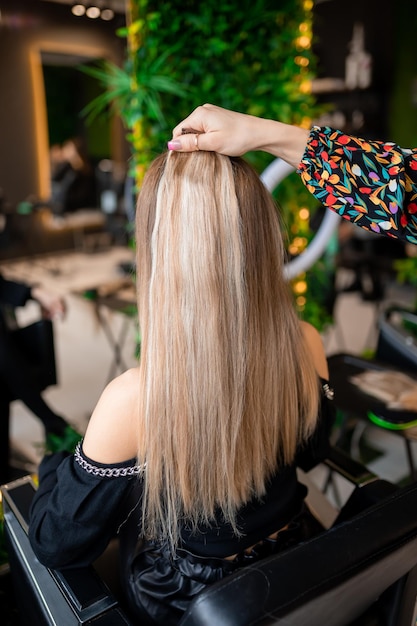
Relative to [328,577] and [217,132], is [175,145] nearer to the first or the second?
[217,132]

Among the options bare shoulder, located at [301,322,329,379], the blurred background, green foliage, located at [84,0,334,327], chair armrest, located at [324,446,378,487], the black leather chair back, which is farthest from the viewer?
the blurred background

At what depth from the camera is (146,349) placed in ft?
2.70

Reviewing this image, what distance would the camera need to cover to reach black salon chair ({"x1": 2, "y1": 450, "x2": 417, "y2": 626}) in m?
0.59

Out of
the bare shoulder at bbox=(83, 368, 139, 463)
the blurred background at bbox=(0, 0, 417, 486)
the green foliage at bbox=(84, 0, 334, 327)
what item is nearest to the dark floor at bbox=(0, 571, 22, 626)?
the blurred background at bbox=(0, 0, 417, 486)

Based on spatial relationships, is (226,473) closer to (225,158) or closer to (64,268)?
(225,158)

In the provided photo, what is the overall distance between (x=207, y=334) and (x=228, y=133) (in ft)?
1.04

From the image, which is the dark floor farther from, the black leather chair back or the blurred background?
the black leather chair back

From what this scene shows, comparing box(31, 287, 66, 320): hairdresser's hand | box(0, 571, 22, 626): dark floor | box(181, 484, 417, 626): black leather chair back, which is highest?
box(181, 484, 417, 626): black leather chair back

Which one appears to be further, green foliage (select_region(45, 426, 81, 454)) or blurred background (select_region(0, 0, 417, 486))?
blurred background (select_region(0, 0, 417, 486))

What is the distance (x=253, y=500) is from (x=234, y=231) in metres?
0.49

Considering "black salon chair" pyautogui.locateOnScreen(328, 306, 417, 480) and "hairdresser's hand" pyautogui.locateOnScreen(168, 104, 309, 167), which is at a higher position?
"hairdresser's hand" pyautogui.locateOnScreen(168, 104, 309, 167)

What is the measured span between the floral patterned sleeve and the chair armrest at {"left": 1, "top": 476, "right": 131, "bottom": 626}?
30.1 inches

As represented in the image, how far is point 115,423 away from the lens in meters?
0.83

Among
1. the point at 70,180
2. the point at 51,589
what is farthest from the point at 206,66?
the point at 70,180
